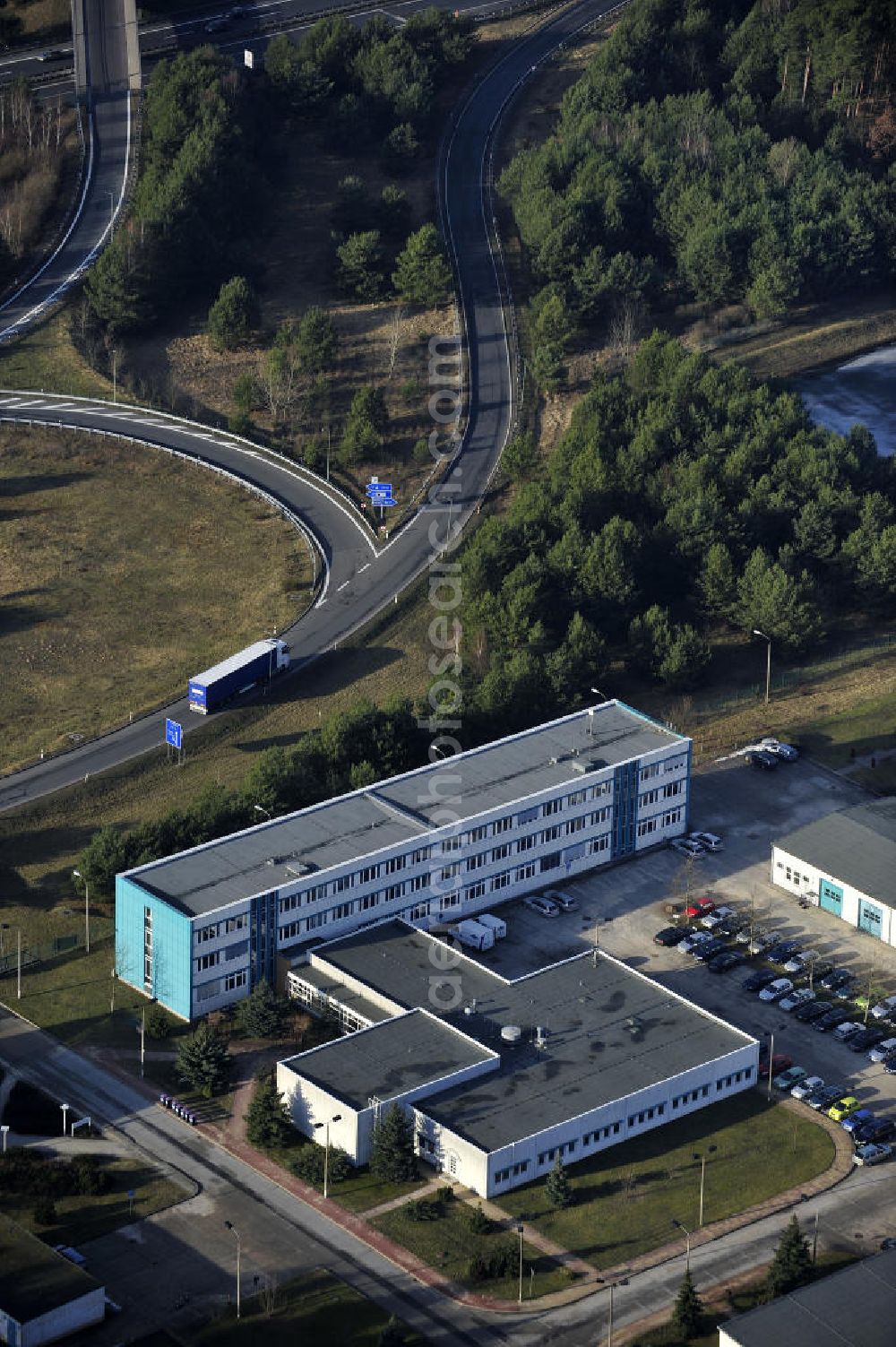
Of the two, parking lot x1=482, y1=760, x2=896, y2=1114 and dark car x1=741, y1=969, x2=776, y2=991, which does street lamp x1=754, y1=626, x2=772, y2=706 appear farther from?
dark car x1=741, y1=969, x2=776, y2=991

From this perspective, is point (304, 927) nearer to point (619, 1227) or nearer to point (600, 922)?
point (600, 922)

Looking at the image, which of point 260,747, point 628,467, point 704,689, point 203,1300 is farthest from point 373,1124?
point 628,467

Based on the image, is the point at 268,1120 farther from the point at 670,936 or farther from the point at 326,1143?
the point at 670,936

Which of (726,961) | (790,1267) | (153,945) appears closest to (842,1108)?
(726,961)

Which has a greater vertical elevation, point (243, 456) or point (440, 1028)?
point (243, 456)

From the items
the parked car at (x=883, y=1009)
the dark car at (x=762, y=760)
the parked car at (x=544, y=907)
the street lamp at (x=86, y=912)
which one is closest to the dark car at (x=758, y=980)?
the parked car at (x=883, y=1009)

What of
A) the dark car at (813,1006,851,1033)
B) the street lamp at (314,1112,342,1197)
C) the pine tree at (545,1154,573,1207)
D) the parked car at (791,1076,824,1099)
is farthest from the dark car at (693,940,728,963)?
the street lamp at (314,1112,342,1197)
